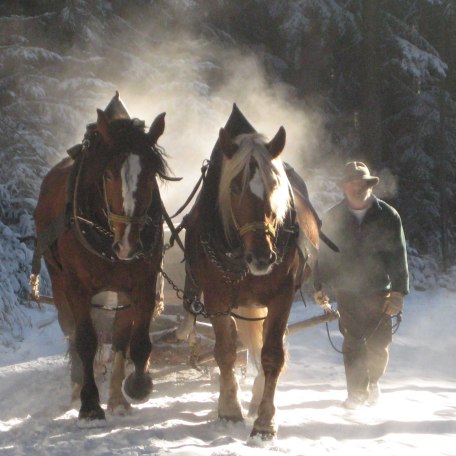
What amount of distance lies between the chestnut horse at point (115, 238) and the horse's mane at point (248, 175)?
0.49m

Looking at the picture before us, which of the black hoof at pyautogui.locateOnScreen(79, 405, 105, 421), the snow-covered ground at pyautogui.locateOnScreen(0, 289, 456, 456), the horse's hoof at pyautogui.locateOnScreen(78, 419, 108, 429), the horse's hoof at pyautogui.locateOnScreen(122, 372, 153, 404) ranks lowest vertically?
the snow-covered ground at pyautogui.locateOnScreen(0, 289, 456, 456)

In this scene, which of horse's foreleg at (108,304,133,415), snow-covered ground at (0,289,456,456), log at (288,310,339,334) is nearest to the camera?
snow-covered ground at (0,289,456,456)

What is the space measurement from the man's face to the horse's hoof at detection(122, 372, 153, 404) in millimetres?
2474

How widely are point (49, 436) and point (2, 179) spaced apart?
25.9 feet

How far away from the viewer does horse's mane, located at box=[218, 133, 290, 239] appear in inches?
170

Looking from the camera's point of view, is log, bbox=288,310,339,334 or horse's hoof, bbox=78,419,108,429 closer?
horse's hoof, bbox=78,419,108,429

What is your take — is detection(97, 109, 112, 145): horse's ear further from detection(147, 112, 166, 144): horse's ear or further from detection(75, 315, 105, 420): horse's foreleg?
detection(75, 315, 105, 420): horse's foreleg

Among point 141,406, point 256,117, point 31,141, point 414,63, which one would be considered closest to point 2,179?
point 31,141

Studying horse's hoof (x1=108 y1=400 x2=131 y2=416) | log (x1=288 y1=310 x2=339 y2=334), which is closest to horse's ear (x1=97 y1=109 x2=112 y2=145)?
horse's hoof (x1=108 y1=400 x2=131 y2=416)

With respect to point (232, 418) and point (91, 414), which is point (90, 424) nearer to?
point (91, 414)

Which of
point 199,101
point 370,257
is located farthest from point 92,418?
point 199,101

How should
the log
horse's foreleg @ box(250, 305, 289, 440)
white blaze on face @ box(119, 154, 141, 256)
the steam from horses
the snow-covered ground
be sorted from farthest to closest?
1. the steam from horses
2. the log
3. horse's foreleg @ box(250, 305, 289, 440)
4. white blaze on face @ box(119, 154, 141, 256)
5. the snow-covered ground

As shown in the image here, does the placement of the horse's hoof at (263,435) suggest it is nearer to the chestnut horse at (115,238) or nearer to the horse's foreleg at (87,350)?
the chestnut horse at (115,238)

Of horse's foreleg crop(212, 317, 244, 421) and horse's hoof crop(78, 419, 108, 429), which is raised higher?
horse's foreleg crop(212, 317, 244, 421)
